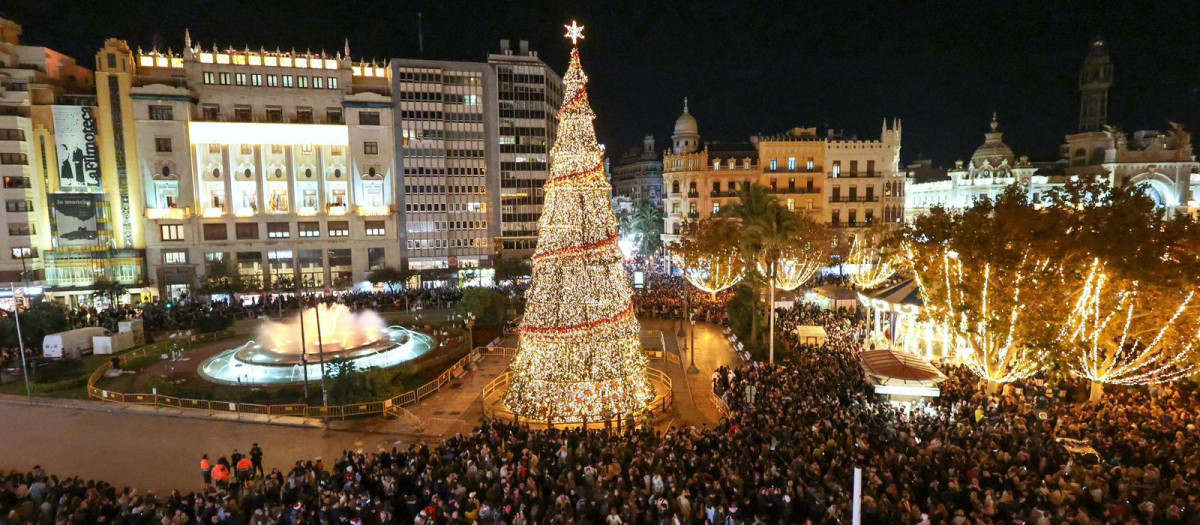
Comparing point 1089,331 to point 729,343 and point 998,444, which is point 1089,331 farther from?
point 729,343

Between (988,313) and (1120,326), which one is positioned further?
(988,313)

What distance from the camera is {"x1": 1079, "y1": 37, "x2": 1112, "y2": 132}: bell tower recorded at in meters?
76.6

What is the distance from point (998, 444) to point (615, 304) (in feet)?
34.9

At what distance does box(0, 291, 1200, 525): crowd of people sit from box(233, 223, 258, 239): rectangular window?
5004 centimetres

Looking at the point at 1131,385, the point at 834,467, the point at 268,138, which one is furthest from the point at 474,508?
the point at 268,138

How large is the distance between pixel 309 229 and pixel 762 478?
59399mm

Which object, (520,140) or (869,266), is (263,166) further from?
(869,266)

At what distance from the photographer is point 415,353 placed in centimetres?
3083

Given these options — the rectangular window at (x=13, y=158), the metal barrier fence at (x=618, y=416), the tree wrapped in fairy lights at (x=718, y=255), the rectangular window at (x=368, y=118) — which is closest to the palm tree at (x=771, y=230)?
the tree wrapped in fairy lights at (x=718, y=255)

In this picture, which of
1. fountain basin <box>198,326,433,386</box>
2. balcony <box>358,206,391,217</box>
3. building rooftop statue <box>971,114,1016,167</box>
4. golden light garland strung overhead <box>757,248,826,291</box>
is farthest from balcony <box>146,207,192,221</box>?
building rooftop statue <box>971,114,1016,167</box>

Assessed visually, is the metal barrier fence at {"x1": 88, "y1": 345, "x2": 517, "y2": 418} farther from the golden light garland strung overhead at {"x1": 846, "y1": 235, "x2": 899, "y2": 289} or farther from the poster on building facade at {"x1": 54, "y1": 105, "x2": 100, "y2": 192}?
the poster on building facade at {"x1": 54, "y1": 105, "x2": 100, "y2": 192}

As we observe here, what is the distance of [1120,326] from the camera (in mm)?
18438

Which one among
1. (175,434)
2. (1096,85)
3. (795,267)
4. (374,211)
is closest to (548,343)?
(175,434)

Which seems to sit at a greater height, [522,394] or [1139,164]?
[1139,164]
